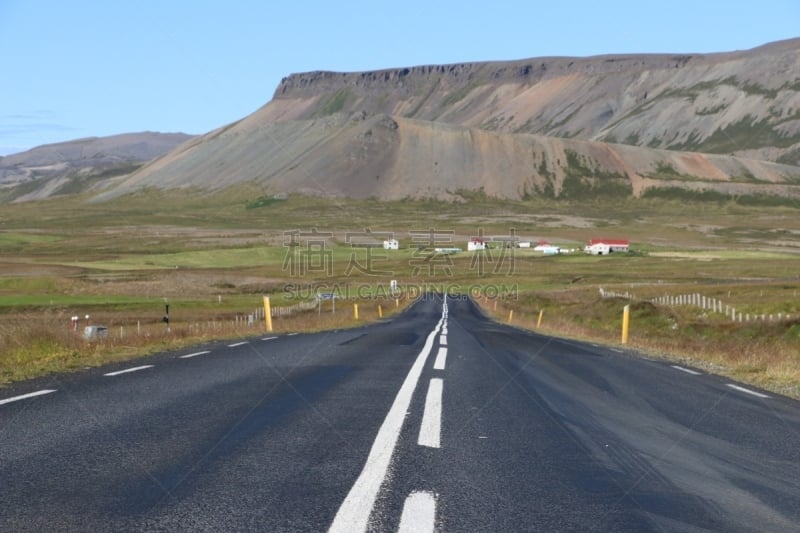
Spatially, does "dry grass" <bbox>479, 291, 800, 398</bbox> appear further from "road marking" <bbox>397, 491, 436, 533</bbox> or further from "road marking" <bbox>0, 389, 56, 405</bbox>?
"road marking" <bbox>0, 389, 56, 405</bbox>

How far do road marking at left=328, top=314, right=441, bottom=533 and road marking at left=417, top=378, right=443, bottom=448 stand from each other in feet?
0.79

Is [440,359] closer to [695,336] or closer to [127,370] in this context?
[127,370]

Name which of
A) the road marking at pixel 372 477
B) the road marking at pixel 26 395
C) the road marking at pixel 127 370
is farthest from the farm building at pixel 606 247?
the road marking at pixel 372 477

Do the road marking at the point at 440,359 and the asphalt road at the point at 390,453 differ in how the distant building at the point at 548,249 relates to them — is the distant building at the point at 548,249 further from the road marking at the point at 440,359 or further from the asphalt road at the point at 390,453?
the asphalt road at the point at 390,453

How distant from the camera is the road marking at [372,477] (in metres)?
5.52

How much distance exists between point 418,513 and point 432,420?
3.44m

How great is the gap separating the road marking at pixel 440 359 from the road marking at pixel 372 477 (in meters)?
3.79

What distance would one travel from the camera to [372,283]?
96188 mm

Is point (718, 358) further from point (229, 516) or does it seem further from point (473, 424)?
point (229, 516)

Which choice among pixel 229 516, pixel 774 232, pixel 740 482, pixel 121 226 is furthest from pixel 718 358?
pixel 121 226

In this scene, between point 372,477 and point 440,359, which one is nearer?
point 372,477

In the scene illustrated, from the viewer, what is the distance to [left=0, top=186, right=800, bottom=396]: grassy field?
20812mm

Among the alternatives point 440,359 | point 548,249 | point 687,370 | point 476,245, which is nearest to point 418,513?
point 440,359

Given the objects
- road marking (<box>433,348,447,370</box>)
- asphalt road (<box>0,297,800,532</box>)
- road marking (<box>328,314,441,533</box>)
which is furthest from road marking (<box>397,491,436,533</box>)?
road marking (<box>433,348,447,370</box>)
